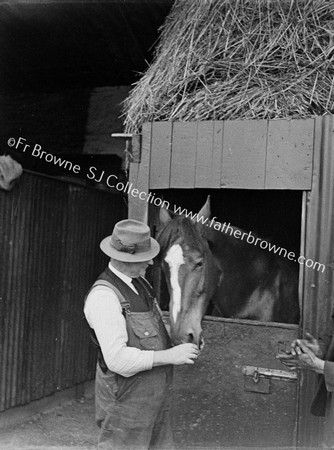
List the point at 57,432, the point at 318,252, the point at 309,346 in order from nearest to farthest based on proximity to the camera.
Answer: the point at 309,346 → the point at 318,252 → the point at 57,432

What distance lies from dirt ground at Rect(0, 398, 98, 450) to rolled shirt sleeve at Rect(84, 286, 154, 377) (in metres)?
2.70

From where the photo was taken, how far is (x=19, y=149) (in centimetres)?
820

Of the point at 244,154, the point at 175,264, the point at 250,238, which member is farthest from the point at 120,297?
the point at 250,238

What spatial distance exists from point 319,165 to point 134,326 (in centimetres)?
162

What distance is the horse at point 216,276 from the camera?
345cm

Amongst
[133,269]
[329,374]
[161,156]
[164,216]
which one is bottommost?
[329,374]

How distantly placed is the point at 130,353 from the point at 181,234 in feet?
3.95

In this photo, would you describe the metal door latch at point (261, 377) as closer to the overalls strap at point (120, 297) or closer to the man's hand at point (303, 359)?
the man's hand at point (303, 359)

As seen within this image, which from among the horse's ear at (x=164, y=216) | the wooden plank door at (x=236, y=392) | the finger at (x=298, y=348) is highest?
the horse's ear at (x=164, y=216)

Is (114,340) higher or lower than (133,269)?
lower

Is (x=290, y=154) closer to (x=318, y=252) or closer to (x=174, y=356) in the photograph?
(x=318, y=252)

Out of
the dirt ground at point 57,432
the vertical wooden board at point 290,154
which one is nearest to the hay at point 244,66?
the vertical wooden board at point 290,154

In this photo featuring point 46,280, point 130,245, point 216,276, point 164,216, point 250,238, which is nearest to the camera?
point 130,245

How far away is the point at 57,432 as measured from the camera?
5441mm
